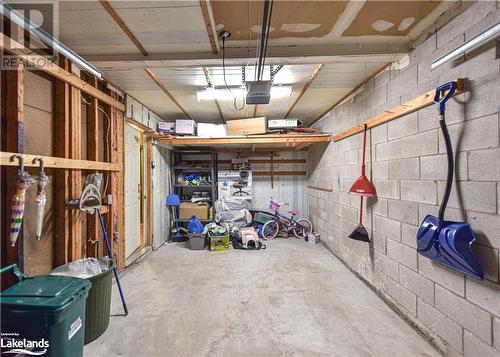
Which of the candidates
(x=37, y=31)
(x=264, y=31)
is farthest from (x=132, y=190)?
(x=264, y=31)

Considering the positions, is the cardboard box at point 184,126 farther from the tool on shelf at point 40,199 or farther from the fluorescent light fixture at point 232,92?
the tool on shelf at point 40,199

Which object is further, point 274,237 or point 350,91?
point 274,237

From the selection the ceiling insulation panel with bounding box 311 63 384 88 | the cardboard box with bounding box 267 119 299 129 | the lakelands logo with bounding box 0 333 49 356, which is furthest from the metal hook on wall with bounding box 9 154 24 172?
the cardboard box with bounding box 267 119 299 129

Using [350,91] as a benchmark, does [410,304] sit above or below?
below

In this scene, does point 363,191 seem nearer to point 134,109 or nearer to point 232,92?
point 232,92

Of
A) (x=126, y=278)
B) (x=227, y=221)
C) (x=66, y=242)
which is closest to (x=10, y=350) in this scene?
(x=66, y=242)

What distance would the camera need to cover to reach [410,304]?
1968mm

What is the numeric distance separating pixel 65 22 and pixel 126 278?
2804mm

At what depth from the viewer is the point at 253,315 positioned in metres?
2.09

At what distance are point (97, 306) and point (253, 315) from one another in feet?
4.44

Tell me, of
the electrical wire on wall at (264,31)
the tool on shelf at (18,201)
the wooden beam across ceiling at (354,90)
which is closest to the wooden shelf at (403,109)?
the wooden beam across ceiling at (354,90)

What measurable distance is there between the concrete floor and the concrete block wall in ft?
1.00

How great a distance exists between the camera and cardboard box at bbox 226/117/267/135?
400 centimetres

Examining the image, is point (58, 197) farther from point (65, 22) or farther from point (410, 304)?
point (410, 304)
